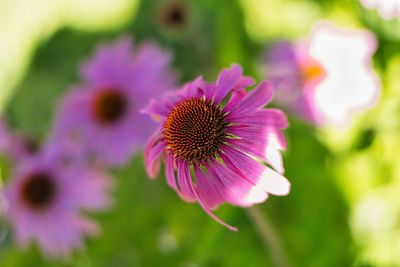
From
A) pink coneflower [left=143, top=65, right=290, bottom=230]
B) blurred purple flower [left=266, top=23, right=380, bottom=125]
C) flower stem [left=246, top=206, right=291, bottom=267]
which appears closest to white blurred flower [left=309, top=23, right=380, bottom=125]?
blurred purple flower [left=266, top=23, right=380, bottom=125]

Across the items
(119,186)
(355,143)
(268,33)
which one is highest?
(268,33)

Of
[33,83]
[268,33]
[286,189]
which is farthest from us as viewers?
[33,83]

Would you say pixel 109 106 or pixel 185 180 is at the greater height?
pixel 109 106

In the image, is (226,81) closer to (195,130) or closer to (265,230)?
(195,130)

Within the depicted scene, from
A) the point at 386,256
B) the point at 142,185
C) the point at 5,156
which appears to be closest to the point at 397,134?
the point at 386,256

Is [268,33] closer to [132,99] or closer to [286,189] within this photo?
[132,99]

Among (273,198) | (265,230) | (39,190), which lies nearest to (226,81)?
(265,230)

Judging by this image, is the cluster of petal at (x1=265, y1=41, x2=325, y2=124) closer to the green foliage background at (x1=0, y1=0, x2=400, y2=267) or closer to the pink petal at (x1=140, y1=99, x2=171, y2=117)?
the green foliage background at (x1=0, y1=0, x2=400, y2=267)
